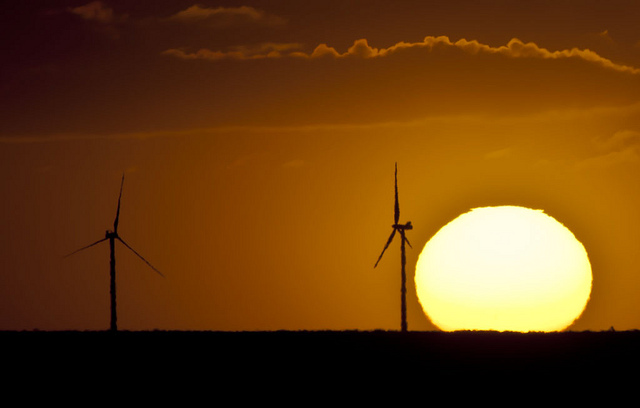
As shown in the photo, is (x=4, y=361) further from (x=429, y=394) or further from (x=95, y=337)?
(x=429, y=394)

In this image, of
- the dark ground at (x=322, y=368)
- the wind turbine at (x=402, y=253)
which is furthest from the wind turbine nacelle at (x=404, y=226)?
the dark ground at (x=322, y=368)

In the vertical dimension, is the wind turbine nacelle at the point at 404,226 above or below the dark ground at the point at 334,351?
above

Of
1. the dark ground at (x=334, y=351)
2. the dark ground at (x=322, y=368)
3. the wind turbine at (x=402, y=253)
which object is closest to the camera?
the dark ground at (x=322, y=368)

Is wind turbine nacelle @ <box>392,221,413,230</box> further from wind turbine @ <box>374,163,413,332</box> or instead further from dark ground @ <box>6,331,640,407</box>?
dark ground @ <box>6,331,640,407</box>

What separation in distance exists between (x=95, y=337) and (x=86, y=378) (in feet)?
76.4

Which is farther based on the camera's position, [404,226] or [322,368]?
[404,226]

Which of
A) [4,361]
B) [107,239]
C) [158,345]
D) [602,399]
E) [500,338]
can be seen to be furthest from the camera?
[107,239]

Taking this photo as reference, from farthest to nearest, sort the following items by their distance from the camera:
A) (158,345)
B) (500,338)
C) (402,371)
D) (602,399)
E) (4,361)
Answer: (500,338) → (158,345) → (4,361) → (402,371) → (602,399)

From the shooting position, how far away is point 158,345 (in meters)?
84.8

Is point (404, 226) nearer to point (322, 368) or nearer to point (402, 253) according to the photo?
point (402, 253)

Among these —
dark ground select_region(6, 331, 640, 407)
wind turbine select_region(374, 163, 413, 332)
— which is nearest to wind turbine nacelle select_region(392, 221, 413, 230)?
wind turbine select_region(374, 163, 413, 332)

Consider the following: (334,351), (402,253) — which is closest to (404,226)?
(402,253)

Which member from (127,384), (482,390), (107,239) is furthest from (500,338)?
(107,239)

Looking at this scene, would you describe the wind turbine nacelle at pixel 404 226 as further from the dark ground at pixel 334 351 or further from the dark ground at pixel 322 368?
the dark ground at pixel 322 368
